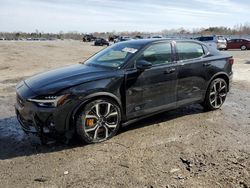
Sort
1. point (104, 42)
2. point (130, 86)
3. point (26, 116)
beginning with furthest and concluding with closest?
point (104, 42)
point (130, 86)
point (26, 116)

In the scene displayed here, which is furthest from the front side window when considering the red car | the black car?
the red car

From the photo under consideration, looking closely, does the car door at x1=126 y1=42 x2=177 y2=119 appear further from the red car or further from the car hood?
the red car

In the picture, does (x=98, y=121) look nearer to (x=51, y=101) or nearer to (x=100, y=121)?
(x=100, y=121)

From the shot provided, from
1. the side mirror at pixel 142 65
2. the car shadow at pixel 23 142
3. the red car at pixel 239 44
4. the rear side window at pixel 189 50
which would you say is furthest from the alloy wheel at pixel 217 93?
the red car at pixel 239 44

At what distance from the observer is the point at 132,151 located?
4781mm

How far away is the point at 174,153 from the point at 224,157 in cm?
72

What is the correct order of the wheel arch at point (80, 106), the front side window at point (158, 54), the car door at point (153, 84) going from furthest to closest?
the front side window at point (158, 54), the car door at point (153, 84), the wheel arch at point (80, 106)

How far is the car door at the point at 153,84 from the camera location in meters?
5.40

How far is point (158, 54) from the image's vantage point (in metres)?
5.89

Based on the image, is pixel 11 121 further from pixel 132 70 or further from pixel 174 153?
pixel 174 153

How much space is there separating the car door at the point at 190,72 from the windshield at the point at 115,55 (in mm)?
1007

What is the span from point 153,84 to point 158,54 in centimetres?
64

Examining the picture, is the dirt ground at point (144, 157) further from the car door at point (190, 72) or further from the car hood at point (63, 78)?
the car hood at point (63, 78)

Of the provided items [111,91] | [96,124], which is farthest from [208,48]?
[96,124]
